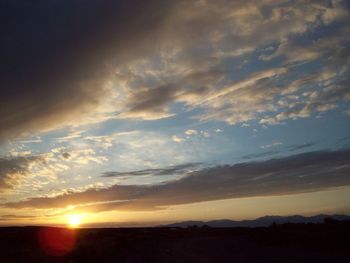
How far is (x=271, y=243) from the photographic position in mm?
35094

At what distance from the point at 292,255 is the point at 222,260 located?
171 inches

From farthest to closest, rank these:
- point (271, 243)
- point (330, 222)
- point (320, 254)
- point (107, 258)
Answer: point (330, 222)
point (271, 243)
point (107, 258)
point (320, 254)

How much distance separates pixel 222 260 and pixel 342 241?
9361mm

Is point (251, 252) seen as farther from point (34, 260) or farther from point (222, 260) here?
point (34, 260)

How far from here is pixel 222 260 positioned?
27188mm

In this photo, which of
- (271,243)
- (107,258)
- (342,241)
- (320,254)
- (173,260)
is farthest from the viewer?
(271,243)

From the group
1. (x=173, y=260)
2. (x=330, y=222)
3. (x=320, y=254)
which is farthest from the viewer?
(x=330, y=222)

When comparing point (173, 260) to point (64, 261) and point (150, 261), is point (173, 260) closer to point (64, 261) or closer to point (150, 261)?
point (150, 261)

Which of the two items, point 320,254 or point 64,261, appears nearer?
point 320,254

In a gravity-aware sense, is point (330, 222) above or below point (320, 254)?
above

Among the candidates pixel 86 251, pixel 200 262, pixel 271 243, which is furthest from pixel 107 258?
pixel 271 243

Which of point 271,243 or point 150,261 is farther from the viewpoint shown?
point 271,243

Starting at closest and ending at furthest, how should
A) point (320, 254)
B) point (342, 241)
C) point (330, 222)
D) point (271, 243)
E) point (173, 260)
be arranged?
point (320, 254) < point (173, 260) < point (342, 241) < point (271, 243) < point (330, 222)

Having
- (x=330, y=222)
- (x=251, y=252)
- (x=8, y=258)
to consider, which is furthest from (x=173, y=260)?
(x=330, y=222)
